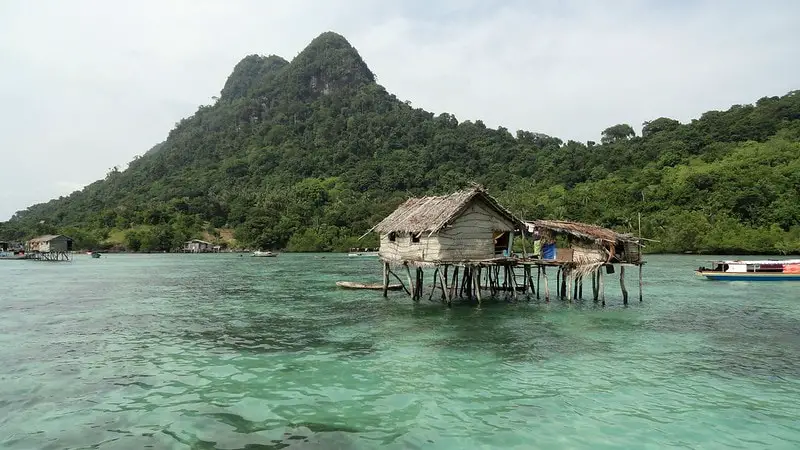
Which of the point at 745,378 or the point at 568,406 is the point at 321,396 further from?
the point at 745,378

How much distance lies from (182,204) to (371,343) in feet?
325

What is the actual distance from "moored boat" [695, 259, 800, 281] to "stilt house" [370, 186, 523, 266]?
68.1 feet

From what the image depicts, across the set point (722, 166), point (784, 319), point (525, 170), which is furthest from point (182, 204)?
point (784, 319)

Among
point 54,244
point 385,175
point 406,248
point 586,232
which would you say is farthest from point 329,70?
point 586,232

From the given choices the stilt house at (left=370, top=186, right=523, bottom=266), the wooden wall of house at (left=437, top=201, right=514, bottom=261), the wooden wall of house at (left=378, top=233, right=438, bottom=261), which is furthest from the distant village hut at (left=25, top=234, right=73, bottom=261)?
the wooden wall of house at (left=437, top=201, right=514, bottom=261)

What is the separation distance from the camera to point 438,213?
22.2 m

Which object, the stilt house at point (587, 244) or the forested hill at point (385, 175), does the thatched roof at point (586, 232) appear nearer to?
the stilt house at point (587, 244)

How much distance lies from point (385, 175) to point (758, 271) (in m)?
82.6

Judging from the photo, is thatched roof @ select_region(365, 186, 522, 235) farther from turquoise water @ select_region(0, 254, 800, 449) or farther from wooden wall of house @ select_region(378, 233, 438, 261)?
turquoise water @ select_region(0, 254, 800, 449)

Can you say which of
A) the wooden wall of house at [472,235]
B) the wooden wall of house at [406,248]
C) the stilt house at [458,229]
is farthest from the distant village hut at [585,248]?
the wooden wall of house at [406,248]

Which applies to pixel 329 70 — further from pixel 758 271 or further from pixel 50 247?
pixel 758 271

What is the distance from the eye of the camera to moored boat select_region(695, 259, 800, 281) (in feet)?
113

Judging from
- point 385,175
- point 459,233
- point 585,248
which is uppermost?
point 385,175

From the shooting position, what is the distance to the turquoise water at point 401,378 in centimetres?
838
